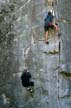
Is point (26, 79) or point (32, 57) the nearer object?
point (26, 79)

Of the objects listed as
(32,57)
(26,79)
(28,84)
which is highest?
(32,57)

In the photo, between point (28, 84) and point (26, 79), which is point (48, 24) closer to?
point (26, 79)

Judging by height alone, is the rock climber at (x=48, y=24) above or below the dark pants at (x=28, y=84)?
above

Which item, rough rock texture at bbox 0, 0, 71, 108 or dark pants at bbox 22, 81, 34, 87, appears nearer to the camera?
rough rock texture at bbox 0, 0, 71, 108

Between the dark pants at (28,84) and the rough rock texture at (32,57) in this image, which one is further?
the dark pants at (28,84)

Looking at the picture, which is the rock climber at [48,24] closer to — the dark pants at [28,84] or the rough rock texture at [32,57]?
the rough rock texture at [32,57]

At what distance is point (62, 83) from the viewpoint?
29.1 ft

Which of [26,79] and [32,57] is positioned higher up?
[32,57]

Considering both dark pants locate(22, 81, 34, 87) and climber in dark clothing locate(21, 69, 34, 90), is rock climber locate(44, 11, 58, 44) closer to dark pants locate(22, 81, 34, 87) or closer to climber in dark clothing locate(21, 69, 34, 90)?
climber in dark clothing locate(21, 69, 34, 90)

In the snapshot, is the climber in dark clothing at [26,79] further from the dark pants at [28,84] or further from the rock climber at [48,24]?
the rock climber at [48,24]

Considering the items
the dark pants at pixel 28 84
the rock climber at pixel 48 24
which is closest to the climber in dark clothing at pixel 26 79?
the dark pants at pixel 28 84

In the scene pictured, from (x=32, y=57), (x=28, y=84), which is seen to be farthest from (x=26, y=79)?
(x=32, y=57)

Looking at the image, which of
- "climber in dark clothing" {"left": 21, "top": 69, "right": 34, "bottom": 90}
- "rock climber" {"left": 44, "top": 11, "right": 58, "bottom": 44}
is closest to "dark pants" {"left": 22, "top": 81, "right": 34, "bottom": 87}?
"climber in dark clothing" {"left": 21, "top": 69, "right": 34, "bottom": 90}

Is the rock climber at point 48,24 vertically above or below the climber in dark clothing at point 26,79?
above
